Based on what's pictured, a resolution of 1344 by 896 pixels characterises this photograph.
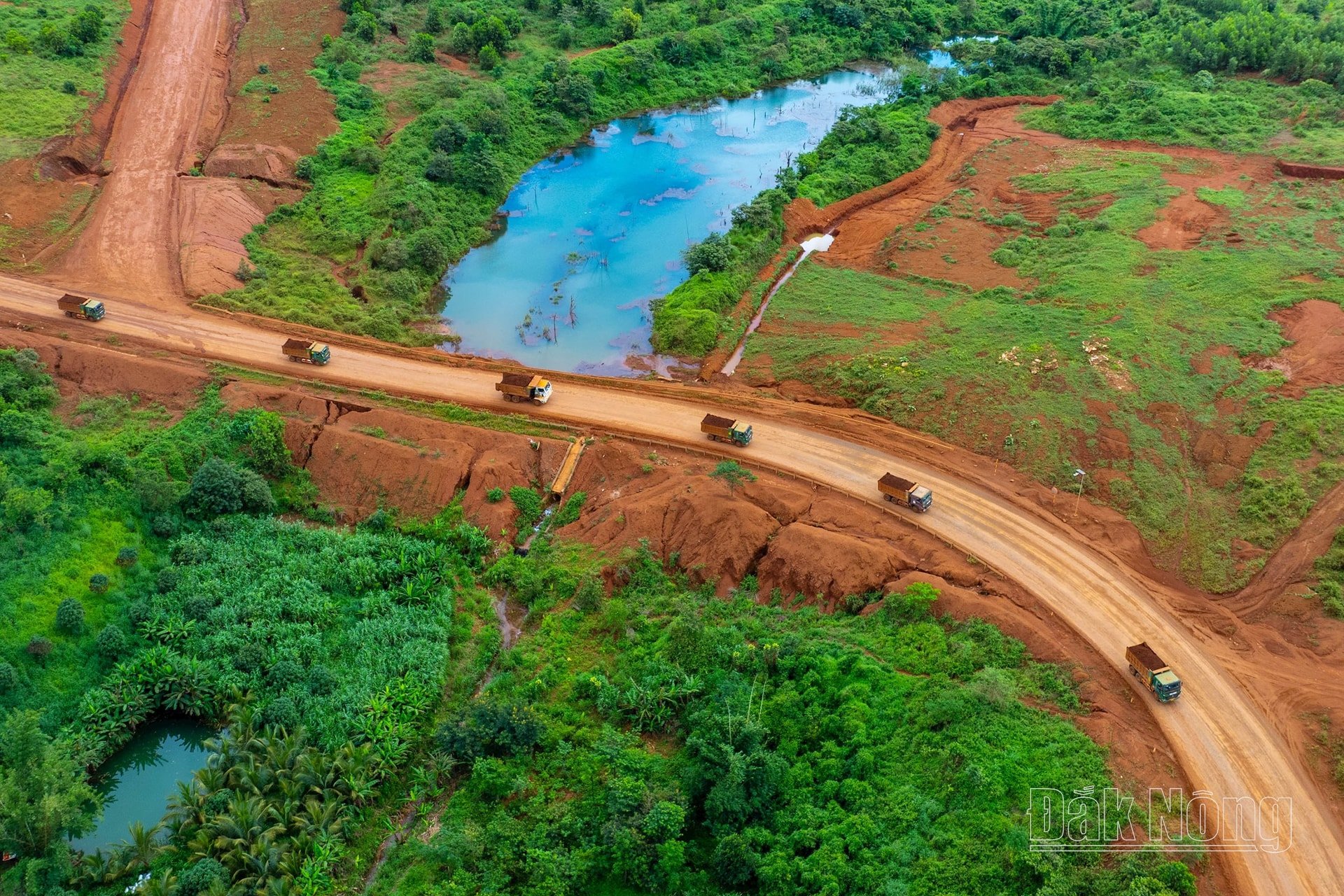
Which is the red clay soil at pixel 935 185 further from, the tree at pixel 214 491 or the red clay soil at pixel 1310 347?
the tree at pixel 214 491

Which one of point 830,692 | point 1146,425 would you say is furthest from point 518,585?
point 1146,425

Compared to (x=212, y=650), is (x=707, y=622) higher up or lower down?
higher up

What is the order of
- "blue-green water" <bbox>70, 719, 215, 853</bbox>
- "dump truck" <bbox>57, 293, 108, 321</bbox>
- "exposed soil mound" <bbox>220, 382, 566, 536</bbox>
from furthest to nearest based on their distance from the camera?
"dump truck" <bbox>57, 293, 108, 321</bbox>
"exposed soil mound" <bbox>220, 382, 566, 536</bbox>
"blue-green water" <bbox>70, 719, 215, 853</bbox>

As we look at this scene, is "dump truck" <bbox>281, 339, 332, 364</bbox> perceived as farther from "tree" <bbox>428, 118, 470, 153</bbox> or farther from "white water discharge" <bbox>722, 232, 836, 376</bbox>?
"tree" <bbox>428, 118, 470, 153</bbox>

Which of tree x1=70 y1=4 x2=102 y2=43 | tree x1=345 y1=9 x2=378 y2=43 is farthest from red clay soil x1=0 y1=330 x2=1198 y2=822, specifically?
tree x1=345 y1=9 x2=378 y2=43

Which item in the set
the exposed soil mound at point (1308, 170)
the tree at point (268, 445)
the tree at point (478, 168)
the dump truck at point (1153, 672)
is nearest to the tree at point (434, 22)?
the tree at point (478, 168)

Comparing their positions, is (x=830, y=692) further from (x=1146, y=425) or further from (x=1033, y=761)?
(x=1146, y=425)
